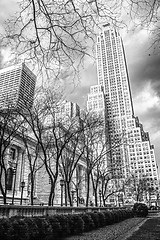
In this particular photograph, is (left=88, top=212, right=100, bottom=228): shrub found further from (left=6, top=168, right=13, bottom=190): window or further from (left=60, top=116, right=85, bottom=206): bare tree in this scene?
(left=6, top=168, right=13, bottom=190): window

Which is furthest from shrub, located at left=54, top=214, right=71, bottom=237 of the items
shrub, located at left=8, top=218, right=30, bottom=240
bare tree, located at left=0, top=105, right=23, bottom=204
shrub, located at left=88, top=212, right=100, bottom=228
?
bare tree, located at left=0, top=105, right=23, bottom=204

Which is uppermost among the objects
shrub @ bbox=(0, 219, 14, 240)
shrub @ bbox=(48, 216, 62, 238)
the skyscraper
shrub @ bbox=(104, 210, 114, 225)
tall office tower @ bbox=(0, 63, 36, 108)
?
the skyscraper

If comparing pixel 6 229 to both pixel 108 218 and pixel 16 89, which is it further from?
pixel 108 218

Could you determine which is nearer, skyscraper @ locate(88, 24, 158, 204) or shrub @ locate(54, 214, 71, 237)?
shrub @ locate(54, 214, 71, 237)

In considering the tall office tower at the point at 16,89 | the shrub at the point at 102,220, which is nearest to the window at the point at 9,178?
the tall office tower at the point at 16,89

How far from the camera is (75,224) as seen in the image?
39.2ft

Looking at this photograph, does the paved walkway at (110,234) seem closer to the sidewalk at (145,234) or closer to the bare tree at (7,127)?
the sidewalk at (145,234)

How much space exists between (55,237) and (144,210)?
26528 millimetres

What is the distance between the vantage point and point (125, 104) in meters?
162

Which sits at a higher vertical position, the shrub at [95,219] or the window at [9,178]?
the window at [9,178]

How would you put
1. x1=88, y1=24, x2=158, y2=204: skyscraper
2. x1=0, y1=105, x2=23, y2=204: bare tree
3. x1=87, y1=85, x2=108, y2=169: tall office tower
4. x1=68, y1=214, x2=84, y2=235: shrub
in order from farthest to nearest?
x1=88, y1=24, x2=158, y2=204: skyscraper < x1=87, y1=85, x2=108, y2=169: tall office tower < x1=0, y1=105, x2=23, y2=204: bare tree < x1=68, y1=214, x2=84, y2=235: shrub

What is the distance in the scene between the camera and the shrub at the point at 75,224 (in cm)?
1171

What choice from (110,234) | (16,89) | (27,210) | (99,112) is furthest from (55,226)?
(99,112)

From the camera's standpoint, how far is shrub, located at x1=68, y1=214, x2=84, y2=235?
11.7m
